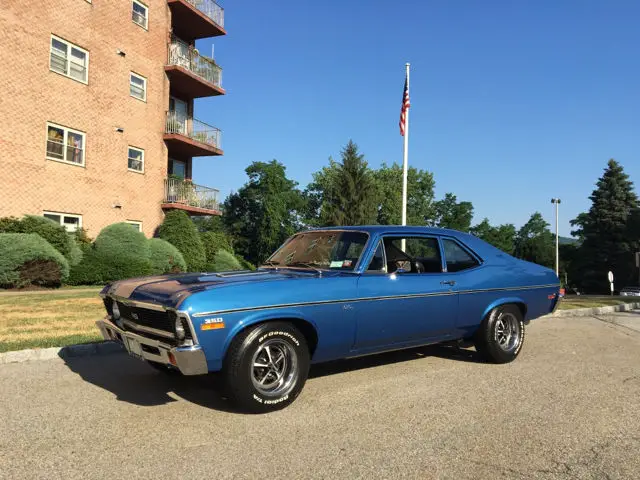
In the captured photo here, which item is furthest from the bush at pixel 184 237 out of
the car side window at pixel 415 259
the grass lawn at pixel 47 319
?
the car side window at pixel 415 259

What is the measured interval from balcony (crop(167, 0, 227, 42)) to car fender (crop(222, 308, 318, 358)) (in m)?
23.3

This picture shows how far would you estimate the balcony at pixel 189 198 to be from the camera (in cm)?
2333

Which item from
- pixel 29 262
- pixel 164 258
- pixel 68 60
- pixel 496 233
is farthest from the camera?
pixel 496 233

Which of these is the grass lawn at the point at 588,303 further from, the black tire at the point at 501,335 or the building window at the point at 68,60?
the building window at the point at 68,60

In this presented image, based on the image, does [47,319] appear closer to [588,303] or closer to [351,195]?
[588,303]

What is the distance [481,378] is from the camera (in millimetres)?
5395

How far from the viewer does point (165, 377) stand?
535 cm

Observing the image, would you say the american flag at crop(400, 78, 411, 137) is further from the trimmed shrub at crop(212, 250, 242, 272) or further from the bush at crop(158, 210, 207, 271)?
the bush at crop(158, 210, 207, 271)

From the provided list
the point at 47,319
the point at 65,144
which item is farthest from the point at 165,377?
the point at 65,144

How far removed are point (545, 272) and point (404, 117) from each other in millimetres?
12816

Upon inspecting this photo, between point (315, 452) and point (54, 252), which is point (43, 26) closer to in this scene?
point (54, 252)

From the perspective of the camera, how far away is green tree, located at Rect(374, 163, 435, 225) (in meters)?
62.1

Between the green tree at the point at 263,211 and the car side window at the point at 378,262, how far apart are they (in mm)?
55402

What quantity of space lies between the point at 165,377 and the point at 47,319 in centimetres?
462
